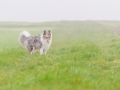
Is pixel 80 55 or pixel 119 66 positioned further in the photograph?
pixel 80 55

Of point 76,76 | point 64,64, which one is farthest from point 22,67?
point 76,76

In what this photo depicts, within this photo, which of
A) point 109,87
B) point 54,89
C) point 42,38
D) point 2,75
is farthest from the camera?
point 42,38

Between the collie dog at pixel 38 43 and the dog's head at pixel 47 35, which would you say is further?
the collie dog at pixel 38 43

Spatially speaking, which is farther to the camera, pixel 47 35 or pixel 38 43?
pixel 38 43

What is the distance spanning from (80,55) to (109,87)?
6.65 m

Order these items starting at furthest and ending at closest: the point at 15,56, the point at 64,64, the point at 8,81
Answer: the point at 15,56
the point at 64,64
the point at 8,81

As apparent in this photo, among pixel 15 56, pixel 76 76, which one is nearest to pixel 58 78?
pixel 76 76

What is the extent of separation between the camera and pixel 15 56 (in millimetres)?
13828

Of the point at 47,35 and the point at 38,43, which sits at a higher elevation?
the point at 47,35

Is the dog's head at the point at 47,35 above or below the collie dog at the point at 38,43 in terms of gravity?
above

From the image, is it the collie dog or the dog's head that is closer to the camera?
the dog's head

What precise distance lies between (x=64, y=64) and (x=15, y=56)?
12.9ft

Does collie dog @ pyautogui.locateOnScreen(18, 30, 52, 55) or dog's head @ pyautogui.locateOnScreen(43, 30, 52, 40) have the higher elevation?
dog's head @ pyautogui.locateOnScreen(43, 30, 52, 40)

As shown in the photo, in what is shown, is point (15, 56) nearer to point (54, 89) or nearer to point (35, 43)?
point (35, 43)
